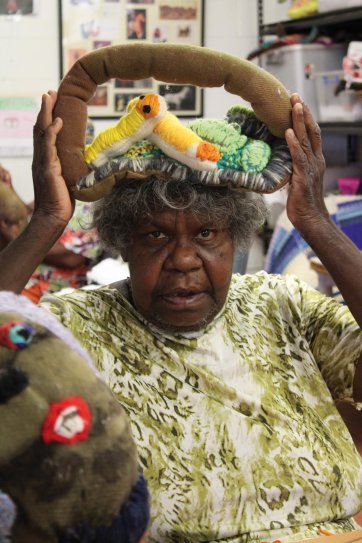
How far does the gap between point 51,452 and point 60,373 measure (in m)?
0.07

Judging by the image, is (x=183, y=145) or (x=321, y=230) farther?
(x=321, y=230)

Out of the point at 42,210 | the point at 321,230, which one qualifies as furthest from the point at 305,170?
the point at 42,210

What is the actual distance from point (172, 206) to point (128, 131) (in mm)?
166

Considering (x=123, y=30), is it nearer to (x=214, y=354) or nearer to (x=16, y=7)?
(x=16, y=7)

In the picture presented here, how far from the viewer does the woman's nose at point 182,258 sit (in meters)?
1.39

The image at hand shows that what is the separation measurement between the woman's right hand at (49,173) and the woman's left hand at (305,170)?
41cm

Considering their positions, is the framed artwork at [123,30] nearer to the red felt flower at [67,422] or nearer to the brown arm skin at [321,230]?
the brown arm skin at [321,230]

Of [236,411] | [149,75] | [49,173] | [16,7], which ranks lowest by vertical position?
[236,411]

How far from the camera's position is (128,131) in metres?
1.29

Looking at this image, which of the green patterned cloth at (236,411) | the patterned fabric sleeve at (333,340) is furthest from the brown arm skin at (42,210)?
the patterned fabric sleeve at (333,340)

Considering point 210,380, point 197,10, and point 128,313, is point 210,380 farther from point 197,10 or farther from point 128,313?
point 197,10

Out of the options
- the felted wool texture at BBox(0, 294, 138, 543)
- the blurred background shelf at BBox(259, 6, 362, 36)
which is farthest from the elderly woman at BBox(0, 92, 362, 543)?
the blurred background shelf at BBox(259, 6, 362, 36)

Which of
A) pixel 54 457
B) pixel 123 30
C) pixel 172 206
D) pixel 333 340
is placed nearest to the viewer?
pixel 54 457

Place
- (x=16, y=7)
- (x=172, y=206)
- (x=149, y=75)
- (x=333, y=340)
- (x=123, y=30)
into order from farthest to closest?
1. (x=123, y=30)
2. (x=16, y=7)
3. (x=333, y=340)
4. (x=172, y=206)
5. (x=149, y=75)
